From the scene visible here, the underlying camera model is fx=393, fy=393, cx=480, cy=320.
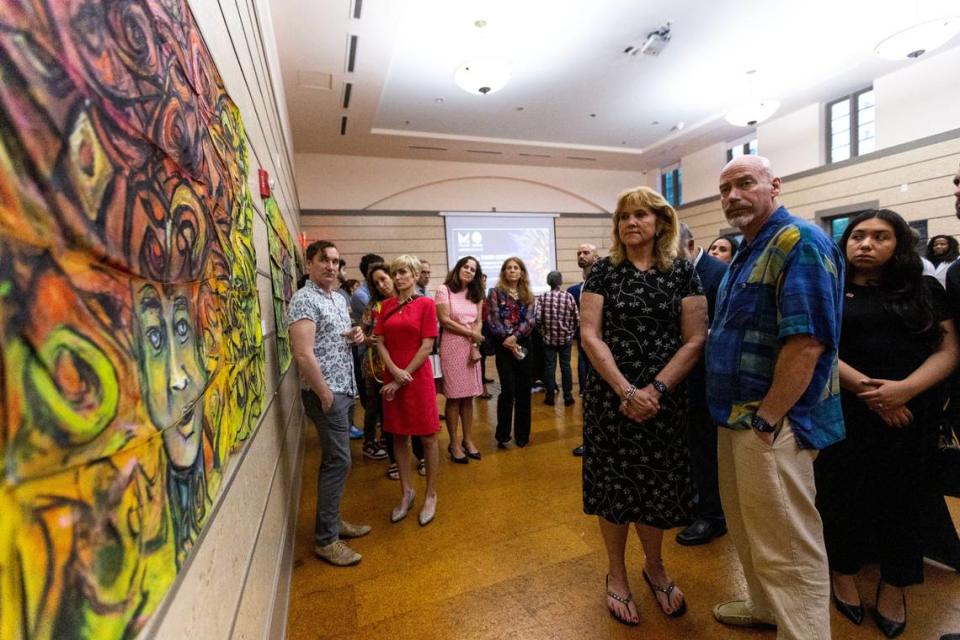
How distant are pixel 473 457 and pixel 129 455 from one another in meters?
2.92

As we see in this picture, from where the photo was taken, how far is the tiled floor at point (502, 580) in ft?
5.22

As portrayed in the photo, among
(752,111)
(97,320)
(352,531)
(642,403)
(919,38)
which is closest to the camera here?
(97,320)

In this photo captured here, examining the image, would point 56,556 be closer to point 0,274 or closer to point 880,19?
point 0,274

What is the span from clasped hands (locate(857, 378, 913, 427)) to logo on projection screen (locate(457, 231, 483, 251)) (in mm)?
7864

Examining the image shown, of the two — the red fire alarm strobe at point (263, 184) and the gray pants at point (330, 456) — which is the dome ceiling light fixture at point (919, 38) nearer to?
the red fire alarm strobe at point (263, 184)

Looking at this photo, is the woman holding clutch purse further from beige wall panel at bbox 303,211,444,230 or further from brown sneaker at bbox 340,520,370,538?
beige wall panel at bbox 303,211,444,230

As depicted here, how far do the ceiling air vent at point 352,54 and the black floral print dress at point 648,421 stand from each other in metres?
4.35

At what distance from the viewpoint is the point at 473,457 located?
128 inches

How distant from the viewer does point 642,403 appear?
56.4 inches

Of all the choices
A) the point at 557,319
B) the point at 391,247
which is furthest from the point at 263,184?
the point at 391,247

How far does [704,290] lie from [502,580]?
169 cm

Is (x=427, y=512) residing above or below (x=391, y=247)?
below

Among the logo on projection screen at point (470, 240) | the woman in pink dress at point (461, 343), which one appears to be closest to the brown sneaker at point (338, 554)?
the woman in pink dress at point (461, 343)

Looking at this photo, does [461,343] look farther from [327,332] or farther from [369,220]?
[369,220]
